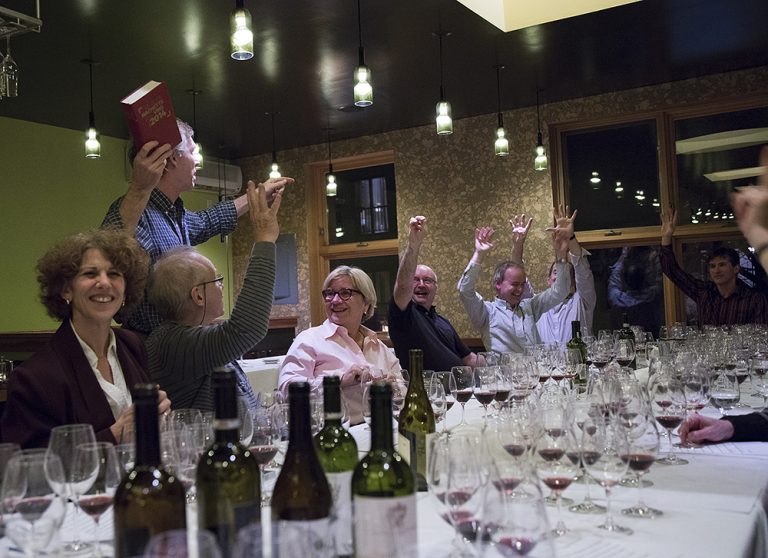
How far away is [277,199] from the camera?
9.07 ft

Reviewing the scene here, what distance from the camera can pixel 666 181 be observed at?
6578mm

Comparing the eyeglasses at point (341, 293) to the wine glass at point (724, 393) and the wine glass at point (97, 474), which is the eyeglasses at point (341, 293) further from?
the wine glass at point (97, 474)

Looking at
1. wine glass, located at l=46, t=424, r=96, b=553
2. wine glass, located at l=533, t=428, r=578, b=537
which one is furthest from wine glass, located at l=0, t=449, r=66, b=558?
wine glass, located at l=533, t=428, r=578, b=537

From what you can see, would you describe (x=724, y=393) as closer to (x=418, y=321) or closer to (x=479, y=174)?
(x=418, y=321)

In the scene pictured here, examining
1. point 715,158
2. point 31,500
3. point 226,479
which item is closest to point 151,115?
point 31,500

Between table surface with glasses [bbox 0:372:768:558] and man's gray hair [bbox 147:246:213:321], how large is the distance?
1.15m

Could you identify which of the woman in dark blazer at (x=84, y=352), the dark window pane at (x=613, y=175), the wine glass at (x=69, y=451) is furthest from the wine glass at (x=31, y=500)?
the dark window pane at (x=613, y=175)

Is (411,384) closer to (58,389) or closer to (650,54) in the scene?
(58,389)

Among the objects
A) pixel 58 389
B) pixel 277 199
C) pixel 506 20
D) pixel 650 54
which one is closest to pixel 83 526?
pixel 58 389

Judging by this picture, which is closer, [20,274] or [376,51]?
[376,51]

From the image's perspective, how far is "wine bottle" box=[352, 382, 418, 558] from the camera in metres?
0.95

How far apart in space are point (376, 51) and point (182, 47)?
1335mm

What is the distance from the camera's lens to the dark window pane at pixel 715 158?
6363mm

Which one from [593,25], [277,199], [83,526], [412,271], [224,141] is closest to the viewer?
[83,526]
